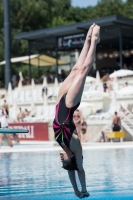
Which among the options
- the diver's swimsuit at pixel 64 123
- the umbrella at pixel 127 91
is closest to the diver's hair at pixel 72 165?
the diver's swimsuit at pixel 64 123

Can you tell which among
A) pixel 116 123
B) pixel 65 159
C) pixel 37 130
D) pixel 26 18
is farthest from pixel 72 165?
pixel 26 18

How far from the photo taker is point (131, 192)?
23.5ft

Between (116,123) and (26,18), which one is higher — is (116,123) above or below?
below

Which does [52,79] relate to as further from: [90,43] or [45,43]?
[90,43]

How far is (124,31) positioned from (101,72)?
579 centimetres

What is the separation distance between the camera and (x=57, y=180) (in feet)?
29.2

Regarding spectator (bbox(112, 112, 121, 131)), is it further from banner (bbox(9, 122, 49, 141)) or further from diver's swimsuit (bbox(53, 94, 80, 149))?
diver's swimsuit (bbox(53, 94, 80, 149))

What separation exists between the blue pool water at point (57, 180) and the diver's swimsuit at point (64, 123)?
1118 mm

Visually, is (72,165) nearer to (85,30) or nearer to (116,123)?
(116,123)

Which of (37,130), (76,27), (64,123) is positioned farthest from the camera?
(76,27)

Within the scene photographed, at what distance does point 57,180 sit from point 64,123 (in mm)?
3098

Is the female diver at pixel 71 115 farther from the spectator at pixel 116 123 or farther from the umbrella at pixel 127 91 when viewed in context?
the umbrella at pixel 127 91

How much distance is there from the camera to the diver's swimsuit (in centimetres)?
600

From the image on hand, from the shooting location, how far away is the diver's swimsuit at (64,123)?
6000 mm
